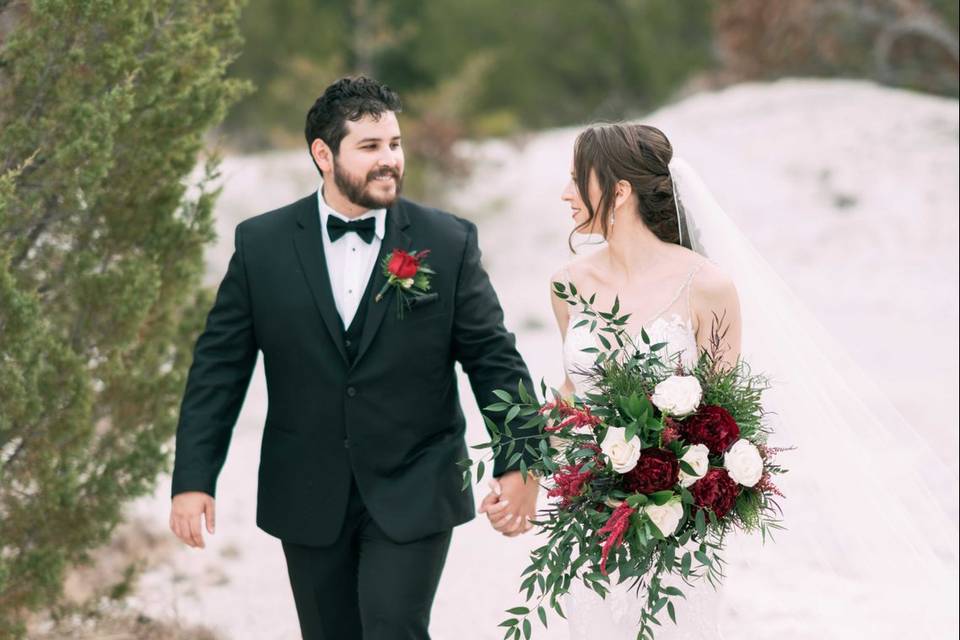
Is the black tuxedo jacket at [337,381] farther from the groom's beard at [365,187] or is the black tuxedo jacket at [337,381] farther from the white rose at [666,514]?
the white rose at [666,514]

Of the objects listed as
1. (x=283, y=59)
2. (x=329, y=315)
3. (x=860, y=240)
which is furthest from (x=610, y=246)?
(x=283, y=59)

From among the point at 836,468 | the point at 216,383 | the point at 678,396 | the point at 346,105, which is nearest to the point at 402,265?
the point at 346,105

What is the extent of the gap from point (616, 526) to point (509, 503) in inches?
28.5

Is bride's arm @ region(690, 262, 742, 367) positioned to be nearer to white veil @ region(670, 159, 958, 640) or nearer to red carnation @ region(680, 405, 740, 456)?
white veil @ region(670, 159, 958, 640)

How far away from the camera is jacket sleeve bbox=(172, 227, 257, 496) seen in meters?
3.92

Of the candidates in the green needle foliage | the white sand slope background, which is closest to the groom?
the green needle foliage

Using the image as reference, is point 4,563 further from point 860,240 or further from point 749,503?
point 860,240

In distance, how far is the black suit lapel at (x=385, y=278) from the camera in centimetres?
386

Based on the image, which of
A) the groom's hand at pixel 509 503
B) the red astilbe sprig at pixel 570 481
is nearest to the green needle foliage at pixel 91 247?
the groom's hand at pixel 509 503

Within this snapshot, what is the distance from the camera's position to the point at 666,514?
128 inches

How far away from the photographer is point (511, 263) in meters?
15.5

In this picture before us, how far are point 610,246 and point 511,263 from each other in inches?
453

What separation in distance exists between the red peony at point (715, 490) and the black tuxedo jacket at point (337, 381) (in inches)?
33.3

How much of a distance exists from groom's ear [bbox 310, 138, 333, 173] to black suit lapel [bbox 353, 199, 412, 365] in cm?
24
